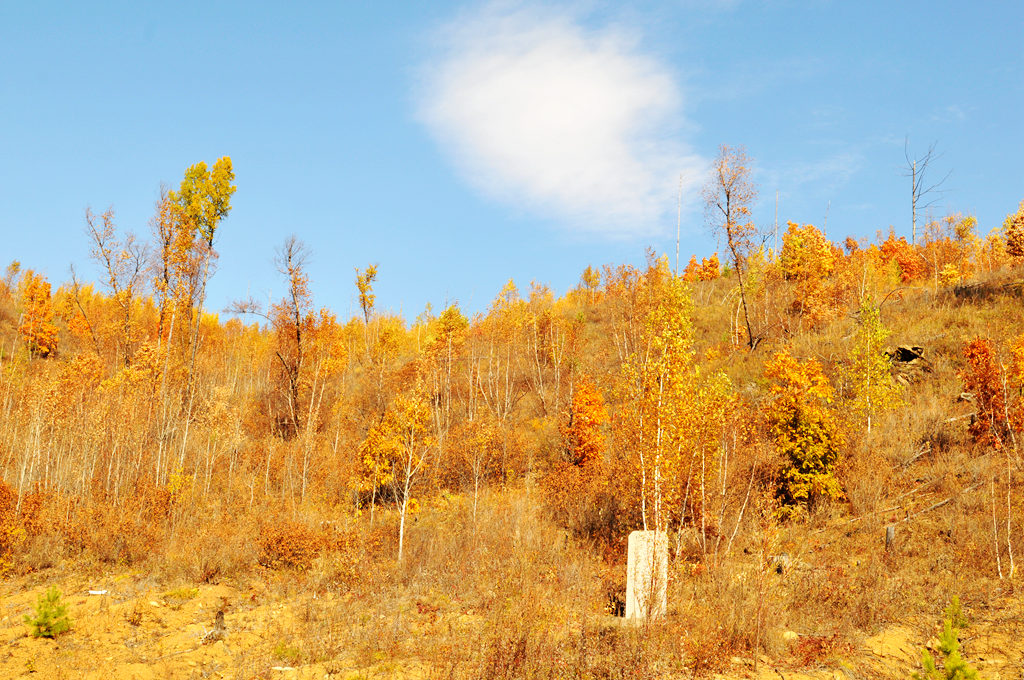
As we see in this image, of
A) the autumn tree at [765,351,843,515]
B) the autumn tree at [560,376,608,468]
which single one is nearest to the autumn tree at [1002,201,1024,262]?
the autumn tree at [765,351,843,515]

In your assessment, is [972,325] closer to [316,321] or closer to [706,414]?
[706,414]

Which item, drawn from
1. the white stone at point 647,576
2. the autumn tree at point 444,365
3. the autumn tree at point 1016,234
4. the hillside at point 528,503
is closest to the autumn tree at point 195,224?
the hillside at point 528,503

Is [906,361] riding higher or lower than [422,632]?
higher

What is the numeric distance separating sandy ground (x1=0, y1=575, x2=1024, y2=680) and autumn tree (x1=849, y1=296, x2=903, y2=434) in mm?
10118

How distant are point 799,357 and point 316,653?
2800cm

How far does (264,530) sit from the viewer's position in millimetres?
19203

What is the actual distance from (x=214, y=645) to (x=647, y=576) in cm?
891

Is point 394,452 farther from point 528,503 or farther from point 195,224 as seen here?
point 195,224

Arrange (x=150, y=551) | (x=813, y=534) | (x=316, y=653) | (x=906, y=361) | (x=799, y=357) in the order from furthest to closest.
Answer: (x=799, y=357) < (x=906, y=361) < (x=813, y=534) < (x=150, y=551) < (x=316, y=653)

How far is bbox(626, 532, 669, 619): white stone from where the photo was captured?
43.6 ft

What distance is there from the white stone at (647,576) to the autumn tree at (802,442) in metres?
8.83

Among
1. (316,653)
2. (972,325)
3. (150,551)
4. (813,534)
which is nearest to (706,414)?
(813,534)

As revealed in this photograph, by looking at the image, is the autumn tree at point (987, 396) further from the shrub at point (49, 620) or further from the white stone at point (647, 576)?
the shrub at point (49, 620)

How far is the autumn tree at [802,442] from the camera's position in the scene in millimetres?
20625
